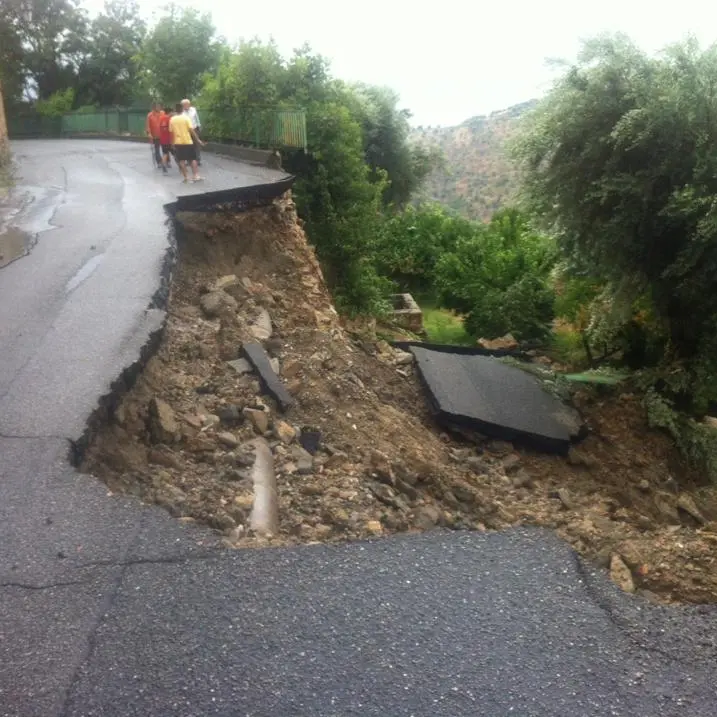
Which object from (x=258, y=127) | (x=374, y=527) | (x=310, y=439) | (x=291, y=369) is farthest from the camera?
(x=258, y=127)

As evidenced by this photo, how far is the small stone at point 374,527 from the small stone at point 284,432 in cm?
151

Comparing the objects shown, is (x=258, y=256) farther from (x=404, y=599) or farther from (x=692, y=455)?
(x=404, y=599)

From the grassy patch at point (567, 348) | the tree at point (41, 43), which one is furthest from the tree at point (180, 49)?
the tree at point (41, 43)

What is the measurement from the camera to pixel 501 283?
2105cm

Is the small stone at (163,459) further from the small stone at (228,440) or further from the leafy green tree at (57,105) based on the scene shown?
the leafy green tree at (57,105)

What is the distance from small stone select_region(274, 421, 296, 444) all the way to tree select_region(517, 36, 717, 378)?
215 inches

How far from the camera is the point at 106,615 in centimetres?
333

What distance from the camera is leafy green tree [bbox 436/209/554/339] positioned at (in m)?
18.5

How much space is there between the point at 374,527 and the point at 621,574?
1.45m

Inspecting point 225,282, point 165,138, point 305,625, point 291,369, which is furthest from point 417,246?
point 305,625

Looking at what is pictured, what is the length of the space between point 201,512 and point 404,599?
58.8 inches

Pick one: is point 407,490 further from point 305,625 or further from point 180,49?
point 180,49

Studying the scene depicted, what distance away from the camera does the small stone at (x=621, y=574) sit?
4.09 metres

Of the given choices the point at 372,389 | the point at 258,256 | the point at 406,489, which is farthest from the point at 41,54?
the point at 406,489
